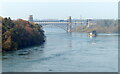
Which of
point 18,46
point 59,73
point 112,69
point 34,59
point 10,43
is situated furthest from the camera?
point 18,46

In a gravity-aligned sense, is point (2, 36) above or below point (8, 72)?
above

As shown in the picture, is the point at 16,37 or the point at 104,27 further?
the point at 104,27

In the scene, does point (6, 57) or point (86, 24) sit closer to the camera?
point (6, 57)

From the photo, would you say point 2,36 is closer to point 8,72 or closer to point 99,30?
point 8,72

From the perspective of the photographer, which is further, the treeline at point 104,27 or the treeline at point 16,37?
the treeline at point 104,27

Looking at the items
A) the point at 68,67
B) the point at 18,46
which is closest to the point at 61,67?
the point at 68,67

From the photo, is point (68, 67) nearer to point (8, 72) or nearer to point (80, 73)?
point (80, 73)

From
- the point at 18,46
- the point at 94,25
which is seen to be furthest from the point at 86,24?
the point at 18,46

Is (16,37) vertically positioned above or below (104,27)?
below

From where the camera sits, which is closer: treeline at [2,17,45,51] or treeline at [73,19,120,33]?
treeline at [2,17,45,51]

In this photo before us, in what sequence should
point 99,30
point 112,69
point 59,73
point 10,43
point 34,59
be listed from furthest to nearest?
point 99,30 < point 10,43 < point 34,59 < point 112,69 < point 59,73
